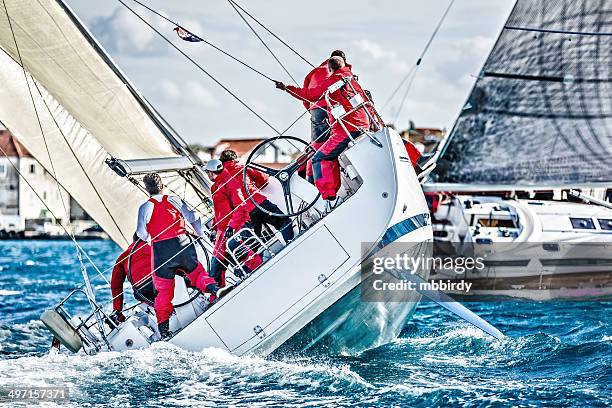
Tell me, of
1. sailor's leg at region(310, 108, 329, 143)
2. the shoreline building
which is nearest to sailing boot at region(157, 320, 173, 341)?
sailor's leg at region(310, 108, 329, 143)

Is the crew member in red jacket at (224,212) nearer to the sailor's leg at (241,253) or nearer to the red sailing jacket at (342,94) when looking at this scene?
the sailor's leg at (241,253)

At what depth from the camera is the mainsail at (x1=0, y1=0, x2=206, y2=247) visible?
12.0 m

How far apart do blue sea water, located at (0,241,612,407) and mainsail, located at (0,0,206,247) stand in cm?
187

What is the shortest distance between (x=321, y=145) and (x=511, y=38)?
2545 millimetres

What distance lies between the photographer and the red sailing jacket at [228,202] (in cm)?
996

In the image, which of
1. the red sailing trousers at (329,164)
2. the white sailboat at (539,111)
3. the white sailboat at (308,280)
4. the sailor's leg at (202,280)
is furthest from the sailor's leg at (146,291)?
the white sailboat at (539,111)

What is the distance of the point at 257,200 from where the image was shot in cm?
996

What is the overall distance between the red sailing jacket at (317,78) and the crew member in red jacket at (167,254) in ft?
5.06

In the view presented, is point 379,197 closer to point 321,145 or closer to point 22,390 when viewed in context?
point 321,145

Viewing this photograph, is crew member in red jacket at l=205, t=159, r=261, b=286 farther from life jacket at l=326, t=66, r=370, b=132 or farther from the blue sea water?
life jacket at l=326, t=66, r=370, b=132

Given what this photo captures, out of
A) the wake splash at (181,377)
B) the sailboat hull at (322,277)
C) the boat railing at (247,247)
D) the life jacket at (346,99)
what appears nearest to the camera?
the wake splash at (181,377)

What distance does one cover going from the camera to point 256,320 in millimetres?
9188

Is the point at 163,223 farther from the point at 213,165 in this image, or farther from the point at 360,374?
the point at 360,374

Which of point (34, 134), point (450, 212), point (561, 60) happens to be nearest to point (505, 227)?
point (450, 212)
